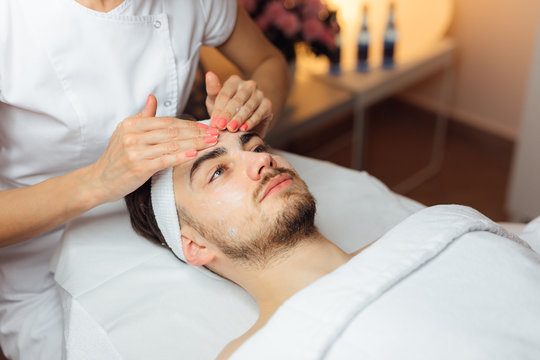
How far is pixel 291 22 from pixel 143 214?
1.10 metres

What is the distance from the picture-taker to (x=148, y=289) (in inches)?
50.2

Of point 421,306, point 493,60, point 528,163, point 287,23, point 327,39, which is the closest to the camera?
point 421,306

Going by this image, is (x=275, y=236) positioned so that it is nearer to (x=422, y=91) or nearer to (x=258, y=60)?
(x=258, y=60)

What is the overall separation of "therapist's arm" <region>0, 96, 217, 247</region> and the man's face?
2.7 inches

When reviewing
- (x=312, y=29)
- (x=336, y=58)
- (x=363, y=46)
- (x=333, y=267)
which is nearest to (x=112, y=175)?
(x=333, y=267)

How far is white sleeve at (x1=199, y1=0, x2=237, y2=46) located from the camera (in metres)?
1.38

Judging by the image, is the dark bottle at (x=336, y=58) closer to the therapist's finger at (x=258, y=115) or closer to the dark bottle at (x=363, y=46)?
the dark bottle at (x=363, y=46)

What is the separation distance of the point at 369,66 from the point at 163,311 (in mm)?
1749

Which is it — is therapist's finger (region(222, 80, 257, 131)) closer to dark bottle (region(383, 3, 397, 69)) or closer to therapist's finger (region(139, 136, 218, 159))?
therapist's finger (region(139, 136, 218, 159))

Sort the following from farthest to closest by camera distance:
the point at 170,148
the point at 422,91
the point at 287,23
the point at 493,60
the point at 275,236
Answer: the point at 422,91 < the point at 493,60 < the point at 287,23 < the point at 275,236 < the point at 170,148

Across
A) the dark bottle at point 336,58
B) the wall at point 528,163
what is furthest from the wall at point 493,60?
the dark bottle at point 336,58

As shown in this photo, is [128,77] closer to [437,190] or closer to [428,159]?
[437,190]

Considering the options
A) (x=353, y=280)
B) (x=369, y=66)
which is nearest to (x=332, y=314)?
(x=353, y=280)

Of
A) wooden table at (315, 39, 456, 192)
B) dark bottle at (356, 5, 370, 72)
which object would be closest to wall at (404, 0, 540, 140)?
wooden table at (315, 39, 456, 192)
